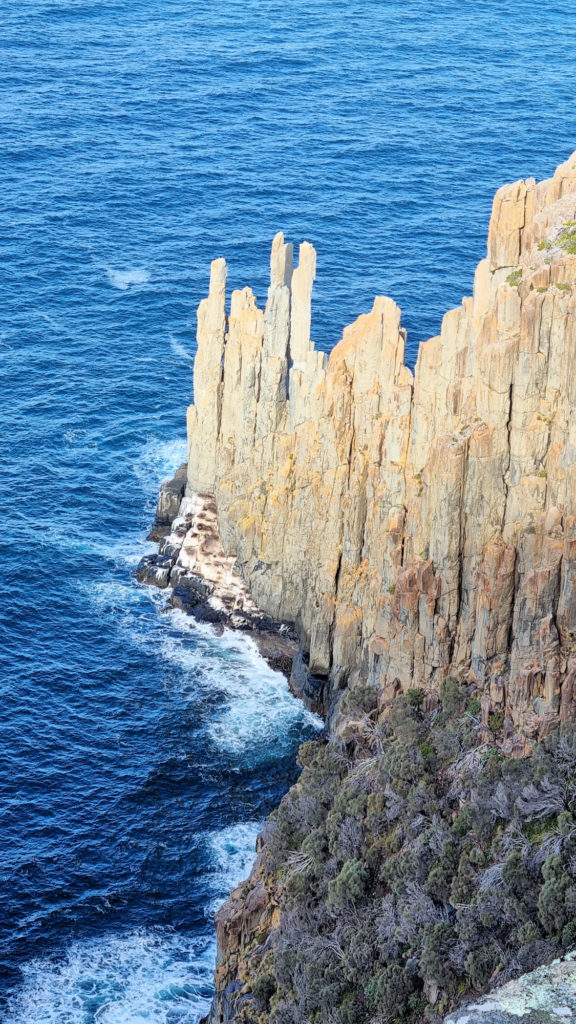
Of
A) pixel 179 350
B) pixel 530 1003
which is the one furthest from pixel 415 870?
pixel 179 350

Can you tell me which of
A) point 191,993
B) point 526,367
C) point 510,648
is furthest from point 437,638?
point 191,993

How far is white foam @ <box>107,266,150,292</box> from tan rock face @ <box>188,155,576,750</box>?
4070cm

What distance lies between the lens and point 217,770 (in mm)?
100625

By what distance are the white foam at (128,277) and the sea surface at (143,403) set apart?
24 centimetres

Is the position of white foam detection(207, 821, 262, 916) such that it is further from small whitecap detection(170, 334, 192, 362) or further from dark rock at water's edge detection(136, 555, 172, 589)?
small whitecap detection(170, 334, 192, 362)

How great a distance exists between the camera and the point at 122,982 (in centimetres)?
8600

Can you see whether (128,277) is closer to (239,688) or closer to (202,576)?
(202,576)

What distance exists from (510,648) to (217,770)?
22755 millimetres

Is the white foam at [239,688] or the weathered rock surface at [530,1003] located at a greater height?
the white foam at [239,688]

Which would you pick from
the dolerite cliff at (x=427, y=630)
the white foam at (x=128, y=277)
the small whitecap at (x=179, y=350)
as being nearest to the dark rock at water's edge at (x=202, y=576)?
the dolerite cliff at (x=427, y=630)

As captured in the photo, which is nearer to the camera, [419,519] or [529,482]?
[529,482]

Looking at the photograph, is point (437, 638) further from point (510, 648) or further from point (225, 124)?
point (225, 124)

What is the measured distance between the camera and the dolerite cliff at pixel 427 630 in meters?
74.8

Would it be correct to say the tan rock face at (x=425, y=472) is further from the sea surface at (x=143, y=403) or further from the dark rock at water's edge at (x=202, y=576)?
the sea surface at (x=143, y=403)
